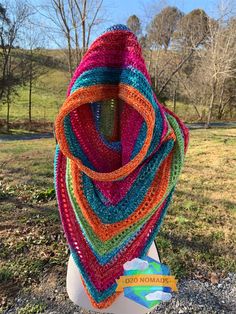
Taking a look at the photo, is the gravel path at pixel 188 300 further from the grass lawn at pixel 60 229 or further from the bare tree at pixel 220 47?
the bare tree at pixel 220 47

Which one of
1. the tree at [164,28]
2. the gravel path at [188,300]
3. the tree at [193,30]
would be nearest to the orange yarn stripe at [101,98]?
the gravel path at [188,300]

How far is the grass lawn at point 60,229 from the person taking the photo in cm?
248

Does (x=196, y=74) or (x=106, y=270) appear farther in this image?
(x=196, y=74)

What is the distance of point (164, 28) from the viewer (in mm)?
11422

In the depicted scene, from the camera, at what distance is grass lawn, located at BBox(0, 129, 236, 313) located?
8.14 ft

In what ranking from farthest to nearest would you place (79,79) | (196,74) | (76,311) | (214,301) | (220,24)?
(196,74)
(220,24)
(214,301)
(76,311)
(79,79)

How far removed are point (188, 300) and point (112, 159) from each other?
1.65 meters

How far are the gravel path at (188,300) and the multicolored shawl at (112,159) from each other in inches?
44.9

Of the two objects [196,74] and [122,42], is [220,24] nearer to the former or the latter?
[196,74]

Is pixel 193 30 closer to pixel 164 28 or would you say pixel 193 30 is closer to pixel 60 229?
pixel 164 28

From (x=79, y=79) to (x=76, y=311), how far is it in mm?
1712

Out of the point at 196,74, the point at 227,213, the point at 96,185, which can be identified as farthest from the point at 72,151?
the point at 196,74

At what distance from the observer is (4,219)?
3373mm

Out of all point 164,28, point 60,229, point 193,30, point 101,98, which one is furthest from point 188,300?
point 193,30
